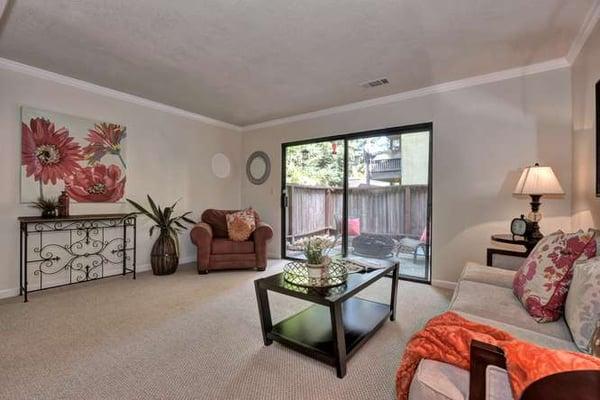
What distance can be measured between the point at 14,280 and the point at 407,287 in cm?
412

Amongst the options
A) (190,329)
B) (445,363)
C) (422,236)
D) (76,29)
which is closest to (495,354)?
(445,363)

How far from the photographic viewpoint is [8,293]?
2.92 m

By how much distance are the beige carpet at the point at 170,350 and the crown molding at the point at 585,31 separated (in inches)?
96.9

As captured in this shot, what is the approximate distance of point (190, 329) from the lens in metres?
2.26

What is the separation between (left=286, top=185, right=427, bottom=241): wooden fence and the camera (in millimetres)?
3676

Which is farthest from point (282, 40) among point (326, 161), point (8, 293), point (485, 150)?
point (8, 293)

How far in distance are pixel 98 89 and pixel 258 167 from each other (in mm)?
2432

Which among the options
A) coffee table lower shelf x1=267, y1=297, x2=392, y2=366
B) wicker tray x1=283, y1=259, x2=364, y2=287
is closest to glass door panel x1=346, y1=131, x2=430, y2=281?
coffee table lower shelf x1=267, y1=297, x2=392, y2=366

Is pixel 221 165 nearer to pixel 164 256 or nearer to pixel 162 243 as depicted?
pixel 162 243

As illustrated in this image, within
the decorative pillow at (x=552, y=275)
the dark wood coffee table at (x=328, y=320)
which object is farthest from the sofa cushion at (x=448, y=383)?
the decorative pillow at (x=552, y=275)

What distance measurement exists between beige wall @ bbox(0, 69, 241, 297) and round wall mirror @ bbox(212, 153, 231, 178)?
0.08m

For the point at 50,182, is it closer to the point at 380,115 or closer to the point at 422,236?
the point at 380,115

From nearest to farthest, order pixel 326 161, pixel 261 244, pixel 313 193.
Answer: pixel 261 244 → pixel 326 161 → pixel 313 193

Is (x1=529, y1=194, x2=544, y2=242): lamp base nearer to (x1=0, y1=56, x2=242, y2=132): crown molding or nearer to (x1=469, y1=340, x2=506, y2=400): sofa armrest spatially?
(x1=469, y1=340, x2=506, y2=400): sofa armrest
